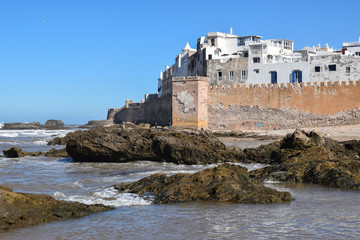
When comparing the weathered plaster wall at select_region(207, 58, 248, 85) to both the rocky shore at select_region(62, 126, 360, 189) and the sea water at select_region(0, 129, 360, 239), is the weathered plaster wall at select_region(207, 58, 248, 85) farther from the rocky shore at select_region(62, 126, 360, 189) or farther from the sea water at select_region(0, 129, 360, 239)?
the sea water at select_region(0, 129, 360, 239)

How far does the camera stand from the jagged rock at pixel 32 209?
555cm

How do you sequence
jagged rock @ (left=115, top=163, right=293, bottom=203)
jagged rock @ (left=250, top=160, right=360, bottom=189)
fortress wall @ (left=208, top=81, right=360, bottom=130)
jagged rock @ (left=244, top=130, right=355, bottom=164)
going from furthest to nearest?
fortress wall @ (left=208, top=81, right=360, bottom=130), jagged rock @ (left=244, top=130, right=355, bottom=164), jagged rock @ (left=250, top=160, right=360, bottom=189), jagged rock @ (left=115, top=163, right=293, bottom=203)

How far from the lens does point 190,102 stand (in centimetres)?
3266

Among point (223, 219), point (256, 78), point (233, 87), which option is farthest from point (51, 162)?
point (256, 78)

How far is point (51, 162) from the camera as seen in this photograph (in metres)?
14.1

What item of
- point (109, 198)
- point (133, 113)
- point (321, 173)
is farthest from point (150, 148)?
point (133, 113)

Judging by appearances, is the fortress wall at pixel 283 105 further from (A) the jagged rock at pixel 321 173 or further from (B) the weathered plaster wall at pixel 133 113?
(B) the weathered plaster wall at pixel 133 113

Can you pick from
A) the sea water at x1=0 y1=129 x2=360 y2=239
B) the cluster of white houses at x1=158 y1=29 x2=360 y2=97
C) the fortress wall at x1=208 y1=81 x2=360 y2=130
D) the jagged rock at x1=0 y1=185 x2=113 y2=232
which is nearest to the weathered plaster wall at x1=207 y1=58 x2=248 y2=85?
the cluster of white houses at x1=158 y1=29 x2=360 y2=97

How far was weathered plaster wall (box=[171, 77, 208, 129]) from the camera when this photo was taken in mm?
32312

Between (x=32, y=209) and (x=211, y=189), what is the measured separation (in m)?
2.82

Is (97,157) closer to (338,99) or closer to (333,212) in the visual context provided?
(333,212)

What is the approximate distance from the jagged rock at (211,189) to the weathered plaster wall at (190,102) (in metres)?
24.0

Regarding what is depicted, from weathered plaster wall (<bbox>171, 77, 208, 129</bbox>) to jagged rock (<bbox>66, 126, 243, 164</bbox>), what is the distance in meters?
18.2

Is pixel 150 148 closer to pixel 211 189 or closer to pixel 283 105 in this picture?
pixel 211 189
